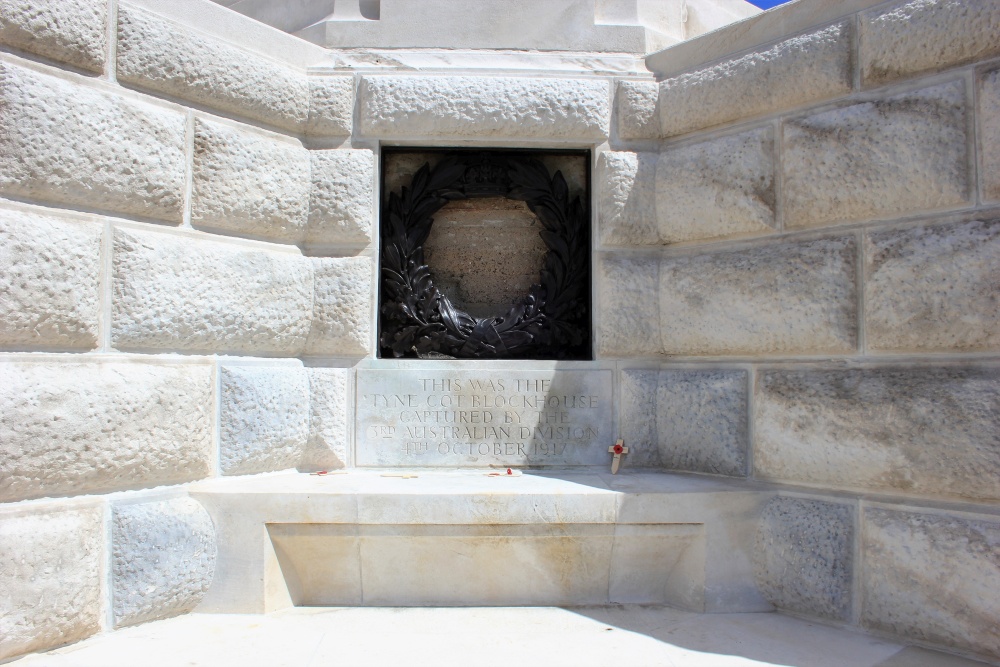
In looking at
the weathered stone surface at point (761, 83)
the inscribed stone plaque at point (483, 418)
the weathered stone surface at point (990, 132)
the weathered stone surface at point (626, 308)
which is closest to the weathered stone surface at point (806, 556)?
the inscribed stone plaque at point (483, 418)

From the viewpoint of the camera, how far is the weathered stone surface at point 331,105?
13.2ft

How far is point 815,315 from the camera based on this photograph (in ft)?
11.3

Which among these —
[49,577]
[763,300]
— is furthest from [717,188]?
[49,577]

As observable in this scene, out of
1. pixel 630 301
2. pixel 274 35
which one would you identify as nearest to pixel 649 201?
pixel 630 301

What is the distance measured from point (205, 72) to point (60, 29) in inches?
26.3

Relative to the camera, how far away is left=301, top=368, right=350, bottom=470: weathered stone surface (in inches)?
153

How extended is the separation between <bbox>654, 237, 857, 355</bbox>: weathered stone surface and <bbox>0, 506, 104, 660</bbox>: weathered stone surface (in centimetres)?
308

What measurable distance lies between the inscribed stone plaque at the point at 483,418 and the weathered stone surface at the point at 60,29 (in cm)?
204

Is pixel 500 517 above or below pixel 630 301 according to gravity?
below

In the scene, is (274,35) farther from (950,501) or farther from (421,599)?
(950,501)

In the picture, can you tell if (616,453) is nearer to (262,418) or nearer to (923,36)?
(262,418)

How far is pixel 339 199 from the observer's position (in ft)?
13.1

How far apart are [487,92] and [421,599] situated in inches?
111

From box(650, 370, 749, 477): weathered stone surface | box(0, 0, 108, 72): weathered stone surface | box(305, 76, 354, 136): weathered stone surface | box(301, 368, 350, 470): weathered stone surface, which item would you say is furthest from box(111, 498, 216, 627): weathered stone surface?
box(650, 370, 749, 477): weathered stone surface
